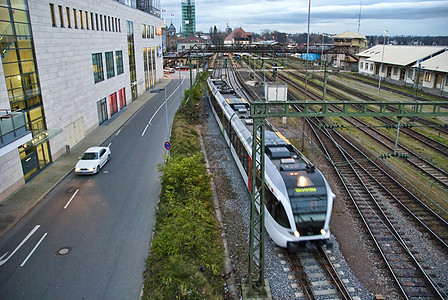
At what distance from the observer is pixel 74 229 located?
48.2ft

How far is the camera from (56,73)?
22.6m

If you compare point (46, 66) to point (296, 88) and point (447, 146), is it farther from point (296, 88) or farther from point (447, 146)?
point (296, 88)

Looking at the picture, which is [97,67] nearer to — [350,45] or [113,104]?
[113,104]

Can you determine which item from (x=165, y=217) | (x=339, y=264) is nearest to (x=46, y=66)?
(x=165, y=217)

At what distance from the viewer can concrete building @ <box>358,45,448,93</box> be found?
43344 millimetres

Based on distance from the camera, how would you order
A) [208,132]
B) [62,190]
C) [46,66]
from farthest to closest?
[208,132], [46,66], [62,190]

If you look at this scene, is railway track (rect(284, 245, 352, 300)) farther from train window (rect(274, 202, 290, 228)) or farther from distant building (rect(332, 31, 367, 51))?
distant building (rect(332, 31, 367, 51))

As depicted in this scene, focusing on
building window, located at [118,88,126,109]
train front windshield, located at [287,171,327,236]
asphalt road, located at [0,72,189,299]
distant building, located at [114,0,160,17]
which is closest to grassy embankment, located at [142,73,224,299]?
asphalt road, located at [0,72,189,299]

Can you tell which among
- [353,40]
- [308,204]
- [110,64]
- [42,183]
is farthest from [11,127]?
[353,40]

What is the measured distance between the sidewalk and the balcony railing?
352 cm

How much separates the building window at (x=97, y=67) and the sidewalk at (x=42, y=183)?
4.54 meters

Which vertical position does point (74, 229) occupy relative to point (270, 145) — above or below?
below

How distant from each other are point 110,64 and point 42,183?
18.8 meters

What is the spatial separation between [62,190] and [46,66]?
26.8 ft
